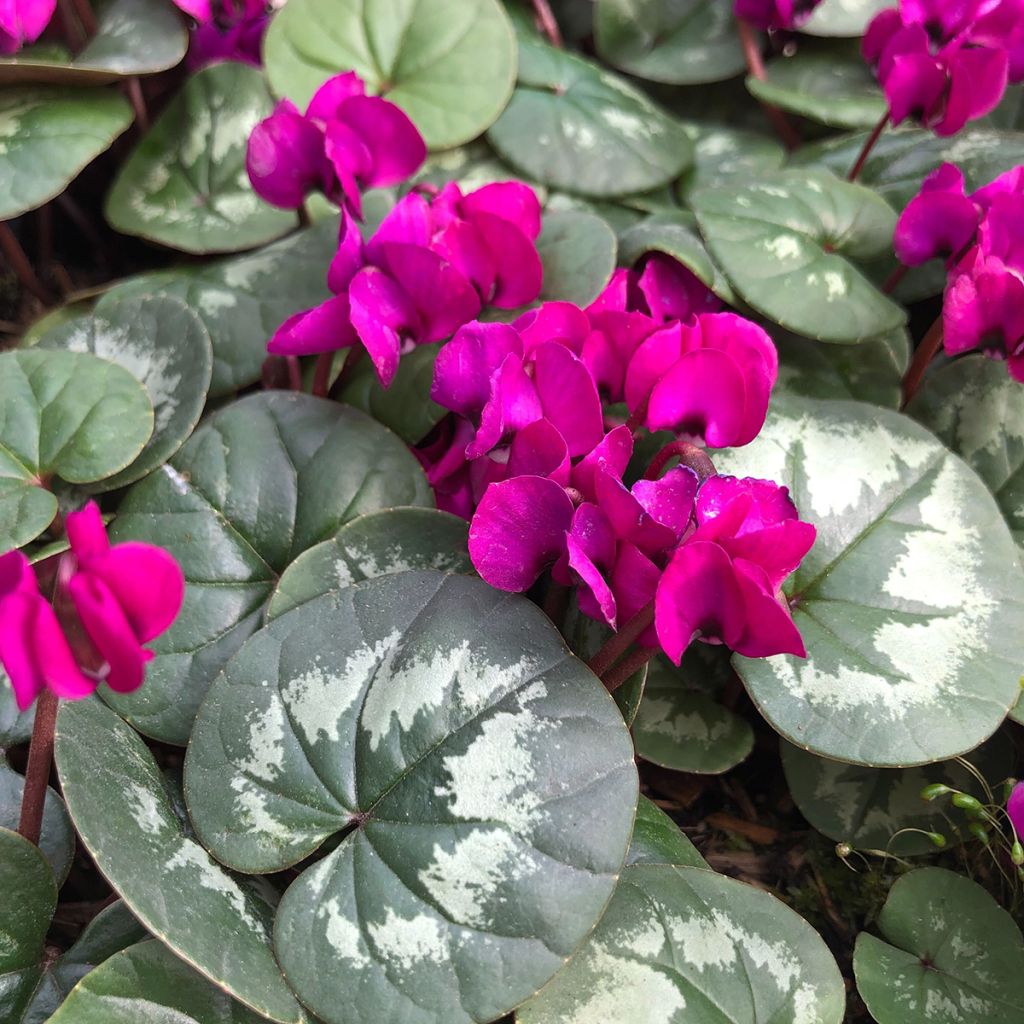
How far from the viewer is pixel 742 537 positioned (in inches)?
26.6

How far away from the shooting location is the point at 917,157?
136 cm

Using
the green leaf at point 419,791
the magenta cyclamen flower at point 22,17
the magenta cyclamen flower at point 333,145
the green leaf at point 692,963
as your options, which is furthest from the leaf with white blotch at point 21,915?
the magenta cyclamen flower at point 22,17

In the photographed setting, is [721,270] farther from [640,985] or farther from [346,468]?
[640,985]

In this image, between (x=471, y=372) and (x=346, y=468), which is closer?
(x=471, y=372)

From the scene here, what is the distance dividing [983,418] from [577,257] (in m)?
0.53

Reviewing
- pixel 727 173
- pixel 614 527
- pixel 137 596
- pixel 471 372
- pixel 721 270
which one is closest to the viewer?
pixel 137 596

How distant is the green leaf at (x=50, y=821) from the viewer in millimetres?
850

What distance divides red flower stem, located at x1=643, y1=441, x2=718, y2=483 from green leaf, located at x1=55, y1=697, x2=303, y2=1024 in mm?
491

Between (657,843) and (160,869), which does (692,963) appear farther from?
(160,869)

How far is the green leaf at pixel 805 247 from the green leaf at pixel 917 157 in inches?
5.4

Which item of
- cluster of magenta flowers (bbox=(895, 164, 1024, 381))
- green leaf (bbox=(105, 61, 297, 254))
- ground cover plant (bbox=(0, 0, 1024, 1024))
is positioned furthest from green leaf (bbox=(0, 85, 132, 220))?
cluster of magenta flowers (bbox=(895, 164, 1024, 381))

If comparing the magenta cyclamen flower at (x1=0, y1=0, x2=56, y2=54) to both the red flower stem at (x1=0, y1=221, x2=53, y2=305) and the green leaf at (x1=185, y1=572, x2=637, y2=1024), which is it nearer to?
the red flower stem at (x1=0, y1=221, x2=53, y2=305)

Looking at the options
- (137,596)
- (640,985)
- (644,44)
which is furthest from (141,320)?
(644,44)

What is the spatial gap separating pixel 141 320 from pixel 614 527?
704mm
